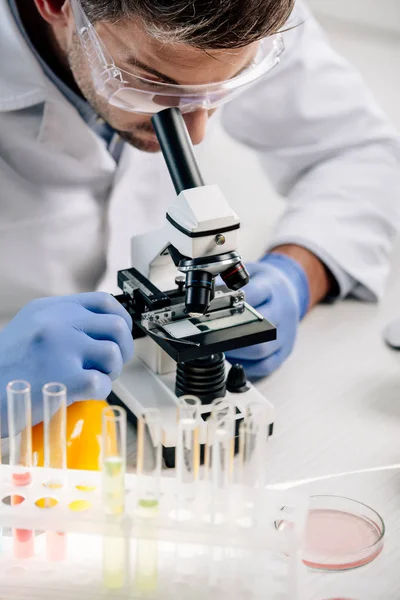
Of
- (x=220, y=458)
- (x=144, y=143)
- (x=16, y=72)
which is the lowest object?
(x=220, y=458)

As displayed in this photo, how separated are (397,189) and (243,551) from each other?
1.35 metres

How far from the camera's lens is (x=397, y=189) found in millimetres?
2107

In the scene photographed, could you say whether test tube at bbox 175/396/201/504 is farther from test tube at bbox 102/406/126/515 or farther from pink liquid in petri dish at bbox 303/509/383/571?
pink liquid in petri dish at bbox 303/509/383/571

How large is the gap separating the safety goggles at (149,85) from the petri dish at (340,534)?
28.3 inches

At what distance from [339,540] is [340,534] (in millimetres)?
12

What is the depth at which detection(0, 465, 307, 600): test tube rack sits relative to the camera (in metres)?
0.96

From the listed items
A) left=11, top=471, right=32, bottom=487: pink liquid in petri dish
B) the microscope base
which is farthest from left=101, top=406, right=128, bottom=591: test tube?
the microscope base

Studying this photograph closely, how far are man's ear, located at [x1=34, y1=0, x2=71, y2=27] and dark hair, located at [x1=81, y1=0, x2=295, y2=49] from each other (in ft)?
0.64

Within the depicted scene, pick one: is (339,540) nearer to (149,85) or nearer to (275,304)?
(275,304)

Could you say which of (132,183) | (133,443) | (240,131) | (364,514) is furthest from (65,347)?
(240,131)

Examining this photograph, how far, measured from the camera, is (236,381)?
4.76ft

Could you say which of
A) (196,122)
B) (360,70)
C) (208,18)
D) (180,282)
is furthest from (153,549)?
(360,70)

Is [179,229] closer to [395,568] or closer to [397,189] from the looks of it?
[395,568]

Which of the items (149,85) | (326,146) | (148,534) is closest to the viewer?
(148,534)
